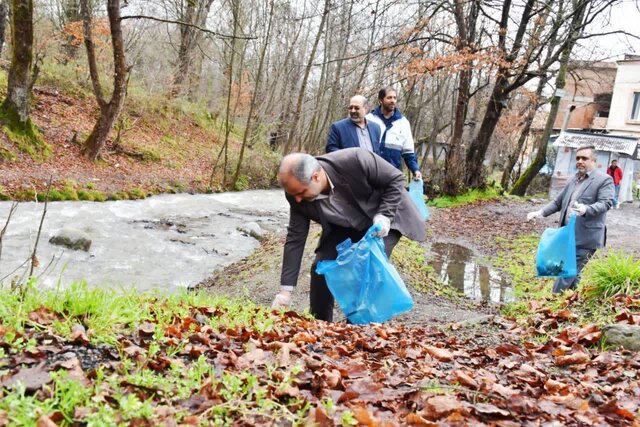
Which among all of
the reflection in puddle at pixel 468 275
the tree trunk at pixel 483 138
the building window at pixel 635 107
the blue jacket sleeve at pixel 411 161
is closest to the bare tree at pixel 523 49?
the tree trunk at pixel 483 138

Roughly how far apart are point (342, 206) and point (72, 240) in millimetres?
6389

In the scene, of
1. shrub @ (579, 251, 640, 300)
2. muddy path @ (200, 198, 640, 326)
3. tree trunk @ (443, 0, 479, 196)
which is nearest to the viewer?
shrub @ (579, 251, 640, 300)

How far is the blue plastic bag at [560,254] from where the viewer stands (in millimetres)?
5527

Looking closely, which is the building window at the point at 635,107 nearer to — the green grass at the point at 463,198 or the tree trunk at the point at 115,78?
the green grass at the point at 463,198

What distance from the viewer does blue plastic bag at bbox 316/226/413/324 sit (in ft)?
12.4

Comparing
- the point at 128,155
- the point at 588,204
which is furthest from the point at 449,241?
the point at 128,155

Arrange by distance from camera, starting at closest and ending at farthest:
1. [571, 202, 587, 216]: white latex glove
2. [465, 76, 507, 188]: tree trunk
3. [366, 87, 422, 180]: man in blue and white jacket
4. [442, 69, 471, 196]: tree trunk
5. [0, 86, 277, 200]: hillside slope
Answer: [571, 202, 587, 216]: white latex glove < [366, 87, 422, 180]: man in blue and white jacket < [0, 86, 277, 200]: hillside slope < [465, 76, 507, 188]: tree trunk < [442, 69, 471, 196]: tree trunk

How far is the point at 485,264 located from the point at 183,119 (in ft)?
61.3

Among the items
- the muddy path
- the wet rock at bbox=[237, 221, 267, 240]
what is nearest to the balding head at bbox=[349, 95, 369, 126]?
the muddy path

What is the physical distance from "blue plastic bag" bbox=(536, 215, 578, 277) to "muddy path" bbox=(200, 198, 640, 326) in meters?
0.89

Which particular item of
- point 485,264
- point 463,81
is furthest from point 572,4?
point 485,264

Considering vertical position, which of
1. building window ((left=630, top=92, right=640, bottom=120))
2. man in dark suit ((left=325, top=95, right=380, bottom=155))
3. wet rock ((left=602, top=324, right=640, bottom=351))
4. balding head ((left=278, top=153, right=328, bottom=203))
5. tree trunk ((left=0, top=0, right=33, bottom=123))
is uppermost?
building window ((left=630, top=92, right=640, bottom=120))

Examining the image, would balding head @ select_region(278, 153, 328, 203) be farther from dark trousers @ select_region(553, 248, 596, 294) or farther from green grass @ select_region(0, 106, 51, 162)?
green grass @ select_region(0, 106, 51, 162)

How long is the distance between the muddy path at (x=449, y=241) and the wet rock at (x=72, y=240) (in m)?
2.54
